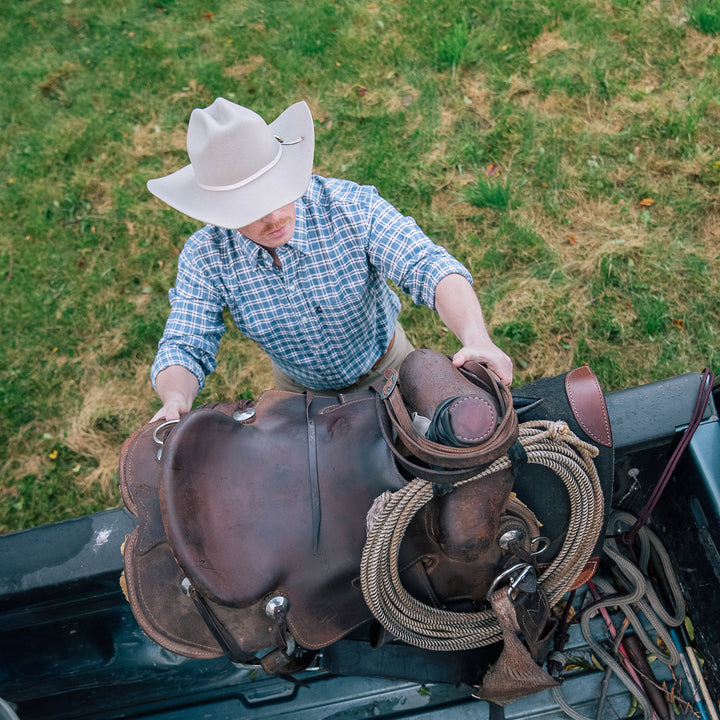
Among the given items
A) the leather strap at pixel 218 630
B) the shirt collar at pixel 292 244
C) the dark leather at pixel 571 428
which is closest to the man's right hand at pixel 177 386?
the shirt collar at pixel 292 244

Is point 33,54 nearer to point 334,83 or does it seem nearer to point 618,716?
point 334,83

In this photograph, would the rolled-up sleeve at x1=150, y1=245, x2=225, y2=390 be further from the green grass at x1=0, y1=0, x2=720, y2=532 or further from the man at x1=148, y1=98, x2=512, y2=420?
the green grass at x1=0, y1=0, x2=720, y2=532

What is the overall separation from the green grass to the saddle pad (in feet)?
6.16

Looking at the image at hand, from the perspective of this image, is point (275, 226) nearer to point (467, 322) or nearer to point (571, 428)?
point (467, 322)

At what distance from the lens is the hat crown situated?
1726 millimetres

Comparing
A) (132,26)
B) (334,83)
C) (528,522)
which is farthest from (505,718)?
(132,26)

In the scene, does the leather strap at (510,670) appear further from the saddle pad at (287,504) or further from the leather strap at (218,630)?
the leather strap at (218,630)

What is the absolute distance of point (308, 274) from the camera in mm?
2066

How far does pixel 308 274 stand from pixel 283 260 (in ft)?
0.33

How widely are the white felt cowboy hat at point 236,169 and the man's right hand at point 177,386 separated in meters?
0.52

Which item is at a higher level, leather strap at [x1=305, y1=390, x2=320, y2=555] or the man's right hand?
leather strap at [x1=305, y1=390, x2=320, y2=555]

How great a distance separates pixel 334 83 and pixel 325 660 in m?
3.67

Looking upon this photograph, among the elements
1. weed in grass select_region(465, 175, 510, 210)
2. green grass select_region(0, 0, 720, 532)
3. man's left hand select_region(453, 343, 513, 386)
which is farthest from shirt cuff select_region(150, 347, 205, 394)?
weed in grass select_region(465, 175, 510, 210)

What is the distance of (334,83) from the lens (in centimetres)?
418
